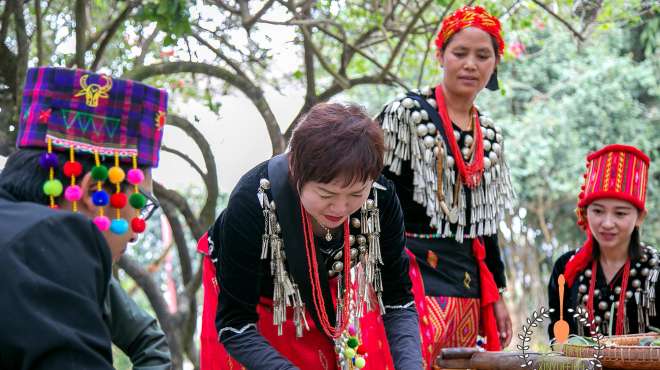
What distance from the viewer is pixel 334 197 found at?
2.84 metres

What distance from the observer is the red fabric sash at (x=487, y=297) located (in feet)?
13.7

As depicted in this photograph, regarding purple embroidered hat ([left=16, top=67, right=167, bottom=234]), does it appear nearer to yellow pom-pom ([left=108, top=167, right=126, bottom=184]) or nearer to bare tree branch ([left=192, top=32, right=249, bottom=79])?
yellow pom-pom ([left=108, top=167, right=126, bottom=184])

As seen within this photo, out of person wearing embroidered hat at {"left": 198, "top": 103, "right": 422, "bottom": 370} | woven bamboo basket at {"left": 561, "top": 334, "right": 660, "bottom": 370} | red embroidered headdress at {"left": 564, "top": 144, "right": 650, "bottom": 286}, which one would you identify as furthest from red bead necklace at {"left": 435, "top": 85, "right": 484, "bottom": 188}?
woven bamboo basket at {"left": 561, "top": 334, "right": 660, "bottom": 370}

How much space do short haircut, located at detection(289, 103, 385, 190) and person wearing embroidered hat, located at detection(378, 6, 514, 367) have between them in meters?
1.19

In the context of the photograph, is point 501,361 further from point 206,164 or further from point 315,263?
point 206,164

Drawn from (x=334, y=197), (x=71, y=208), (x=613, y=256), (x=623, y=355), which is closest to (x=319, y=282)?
A: (x=334, y=197)

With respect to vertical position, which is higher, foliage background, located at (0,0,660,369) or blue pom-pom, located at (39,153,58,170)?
foliage background, located at (0,0,660,369)

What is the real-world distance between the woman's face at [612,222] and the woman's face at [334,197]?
1957 millimetres

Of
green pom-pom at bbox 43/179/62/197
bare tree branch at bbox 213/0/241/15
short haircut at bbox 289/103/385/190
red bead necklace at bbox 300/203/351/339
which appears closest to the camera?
green pom-pom at bbox 43/179/62/197

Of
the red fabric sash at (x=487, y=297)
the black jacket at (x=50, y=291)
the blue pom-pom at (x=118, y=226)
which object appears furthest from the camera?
the red fabric sash at (x=487, y=297)

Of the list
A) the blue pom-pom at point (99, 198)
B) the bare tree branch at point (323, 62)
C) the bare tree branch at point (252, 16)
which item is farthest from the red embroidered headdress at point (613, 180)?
the blue pom-pom at point (99, 198)

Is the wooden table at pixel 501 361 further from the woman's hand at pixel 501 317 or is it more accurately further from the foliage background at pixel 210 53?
the foliage background at pixel 210 53

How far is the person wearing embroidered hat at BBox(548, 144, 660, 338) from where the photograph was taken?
4.38 metres

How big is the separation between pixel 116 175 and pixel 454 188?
221cm
